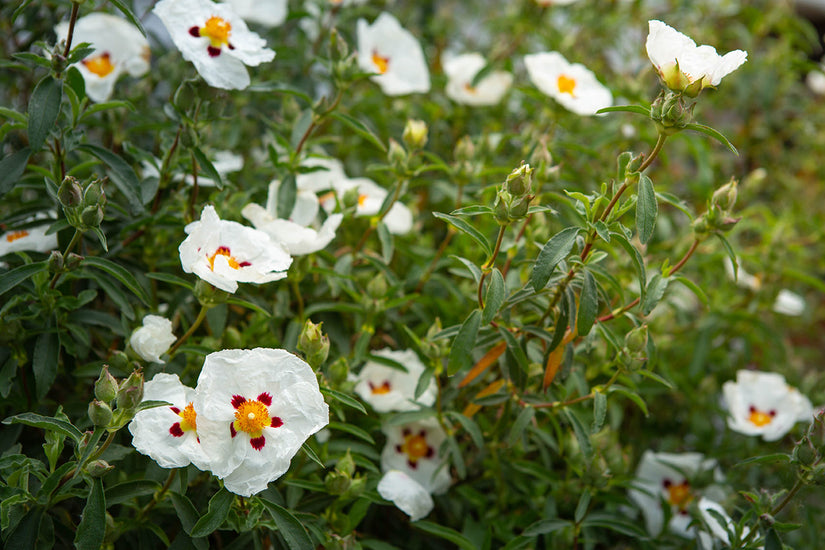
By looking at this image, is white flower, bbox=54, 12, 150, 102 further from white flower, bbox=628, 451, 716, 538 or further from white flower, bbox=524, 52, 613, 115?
white flower, bbox=628, 451, 716, 538

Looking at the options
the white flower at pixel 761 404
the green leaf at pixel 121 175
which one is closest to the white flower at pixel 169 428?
the green leaf at pixel 121 175

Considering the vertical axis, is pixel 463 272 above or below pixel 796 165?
above

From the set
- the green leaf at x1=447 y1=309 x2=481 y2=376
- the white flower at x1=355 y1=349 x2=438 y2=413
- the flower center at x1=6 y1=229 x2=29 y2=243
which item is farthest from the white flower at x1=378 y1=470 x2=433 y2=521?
the flower center at x1=6 y1=229 x2=29 y2=243

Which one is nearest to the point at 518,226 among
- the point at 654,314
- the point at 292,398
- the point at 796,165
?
the point at 654,314

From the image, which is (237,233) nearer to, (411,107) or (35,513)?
(35,513)

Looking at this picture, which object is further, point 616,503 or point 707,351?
point 707,351

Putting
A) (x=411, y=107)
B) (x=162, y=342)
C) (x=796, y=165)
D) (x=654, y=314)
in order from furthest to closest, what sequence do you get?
1. (x=796, y=165)
2. (x=411, y=107)
3. (x=654, y=314)
4. (x=162, y=342)

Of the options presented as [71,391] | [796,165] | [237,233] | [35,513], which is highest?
A: [237,233]
